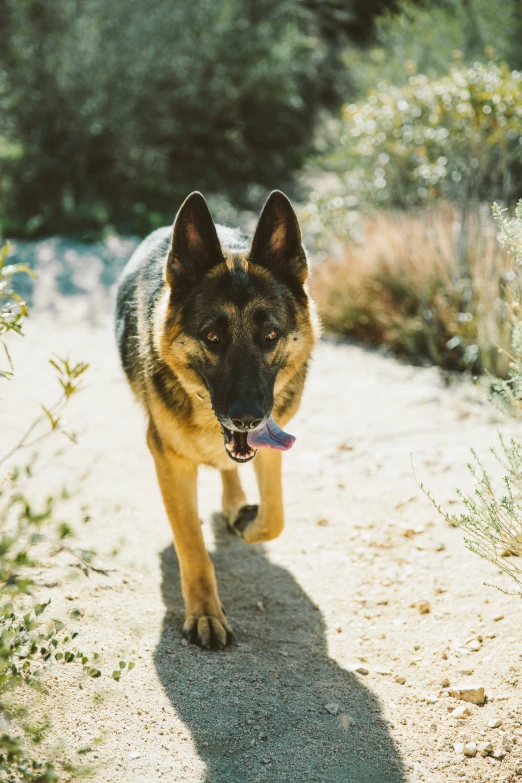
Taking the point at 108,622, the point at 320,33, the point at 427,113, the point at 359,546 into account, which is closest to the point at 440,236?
the point at 427,113

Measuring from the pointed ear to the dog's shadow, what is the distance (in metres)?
1.68

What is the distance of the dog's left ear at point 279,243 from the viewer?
11.3ft

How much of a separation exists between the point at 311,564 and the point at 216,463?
976mm

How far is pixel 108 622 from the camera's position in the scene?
3275mm

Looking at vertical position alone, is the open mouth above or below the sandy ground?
above

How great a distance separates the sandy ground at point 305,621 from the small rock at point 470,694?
0.04 meters

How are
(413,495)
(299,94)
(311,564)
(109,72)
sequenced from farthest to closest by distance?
(299,94) < (109,72) < (413,495) < (311,564)

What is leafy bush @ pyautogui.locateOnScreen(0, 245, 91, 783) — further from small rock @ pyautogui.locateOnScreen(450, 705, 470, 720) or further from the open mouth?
small rock @ pyautogui.locateOnScreen(450, 705, 470, 720)

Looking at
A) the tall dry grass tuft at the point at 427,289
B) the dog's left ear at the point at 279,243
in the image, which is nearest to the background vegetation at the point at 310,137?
the tall dry grass tuft at the point at 427,289

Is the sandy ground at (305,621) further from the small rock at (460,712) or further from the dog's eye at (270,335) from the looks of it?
the dog's eye at (270,335)

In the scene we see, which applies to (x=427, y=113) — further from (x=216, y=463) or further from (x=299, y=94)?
(x=299, y=94)

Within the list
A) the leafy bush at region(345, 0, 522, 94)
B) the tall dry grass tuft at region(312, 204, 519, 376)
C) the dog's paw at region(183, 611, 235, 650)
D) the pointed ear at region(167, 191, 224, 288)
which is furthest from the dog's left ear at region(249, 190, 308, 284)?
the leafy bush at region(345, 0, 522, 94)

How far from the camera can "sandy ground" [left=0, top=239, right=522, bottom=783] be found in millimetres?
2641

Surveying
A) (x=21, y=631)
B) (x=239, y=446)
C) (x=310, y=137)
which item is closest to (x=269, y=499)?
(x=239, y=446)
